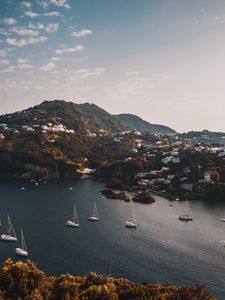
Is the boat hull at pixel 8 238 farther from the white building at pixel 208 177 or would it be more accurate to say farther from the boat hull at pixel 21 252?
the white building at pixel 208 177

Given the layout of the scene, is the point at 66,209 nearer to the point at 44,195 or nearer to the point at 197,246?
the point at 44,195

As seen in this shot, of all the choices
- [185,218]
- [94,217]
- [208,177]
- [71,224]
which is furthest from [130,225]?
[208,177]

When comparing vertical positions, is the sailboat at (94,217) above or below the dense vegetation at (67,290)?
below

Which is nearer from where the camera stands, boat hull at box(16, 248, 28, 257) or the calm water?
the calm water

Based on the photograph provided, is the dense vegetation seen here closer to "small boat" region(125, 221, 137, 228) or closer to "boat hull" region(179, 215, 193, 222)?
"small boat" region(125, 221, 137, 228)

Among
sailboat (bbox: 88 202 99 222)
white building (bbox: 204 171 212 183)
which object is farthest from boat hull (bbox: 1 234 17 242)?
white building (bbox: 204 171 212 183)

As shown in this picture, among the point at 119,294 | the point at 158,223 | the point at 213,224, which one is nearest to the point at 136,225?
the point at 158,223

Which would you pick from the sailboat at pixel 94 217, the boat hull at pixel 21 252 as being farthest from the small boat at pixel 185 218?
the boat hull at pixel 21 252

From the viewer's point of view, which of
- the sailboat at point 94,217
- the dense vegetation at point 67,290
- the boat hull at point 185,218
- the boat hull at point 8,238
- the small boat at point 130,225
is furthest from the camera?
the boat hull at point 185,218
